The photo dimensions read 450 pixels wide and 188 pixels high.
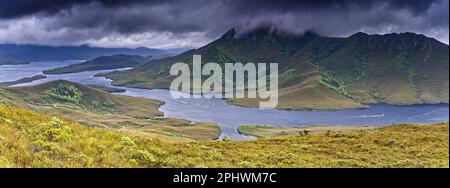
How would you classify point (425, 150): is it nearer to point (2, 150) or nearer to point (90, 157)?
point (90, 157)

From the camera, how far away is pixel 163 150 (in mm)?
18391

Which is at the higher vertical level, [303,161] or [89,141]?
[89,141]

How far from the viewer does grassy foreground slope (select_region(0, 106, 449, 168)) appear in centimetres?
1473

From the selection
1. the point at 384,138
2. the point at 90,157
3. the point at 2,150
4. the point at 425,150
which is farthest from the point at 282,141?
the point at 2,150

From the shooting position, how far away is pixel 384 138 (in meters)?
→ 28.8

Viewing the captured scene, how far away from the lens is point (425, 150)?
2381 centimetres

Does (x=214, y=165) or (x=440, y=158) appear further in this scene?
(x=440, y=158)

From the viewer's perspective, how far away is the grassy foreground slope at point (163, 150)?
14.7 m
